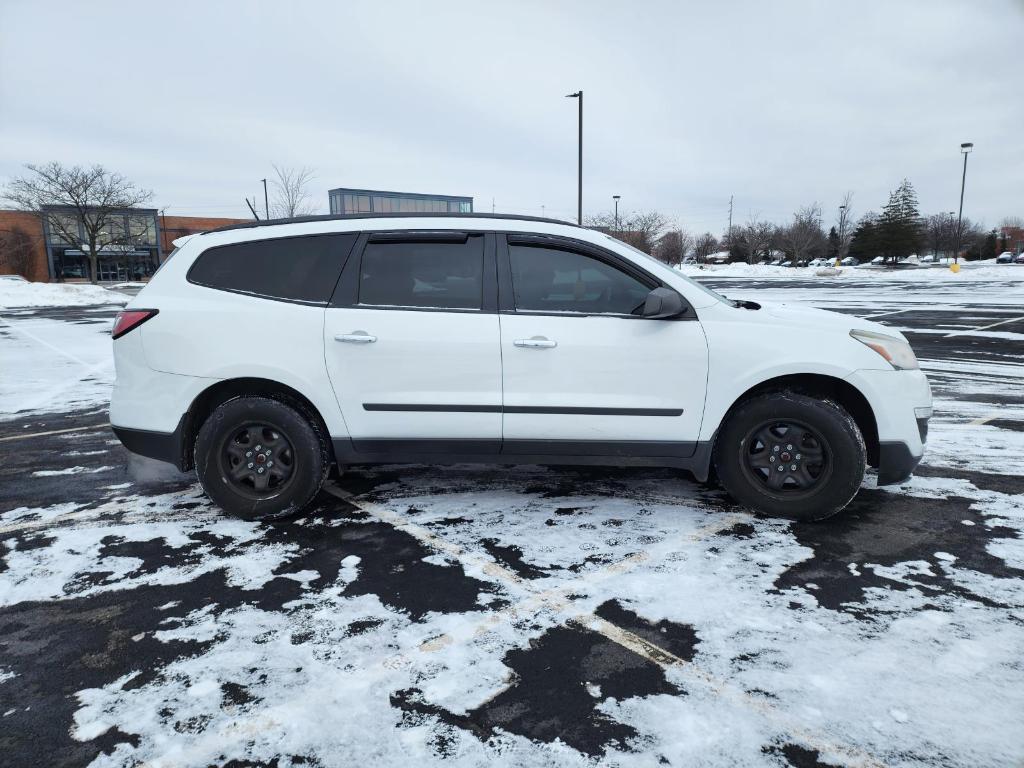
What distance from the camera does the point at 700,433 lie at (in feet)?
12.2

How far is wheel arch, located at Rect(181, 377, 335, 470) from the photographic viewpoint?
3838mm

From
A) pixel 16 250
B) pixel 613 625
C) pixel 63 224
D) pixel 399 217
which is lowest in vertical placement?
pixel 613 625

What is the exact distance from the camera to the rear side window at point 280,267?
3.82m

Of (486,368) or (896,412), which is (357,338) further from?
(896,412)

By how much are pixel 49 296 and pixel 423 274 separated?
3117cm

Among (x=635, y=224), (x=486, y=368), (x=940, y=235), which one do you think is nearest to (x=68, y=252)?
(x=635, y=224)

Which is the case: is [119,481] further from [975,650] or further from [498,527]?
[975,650]

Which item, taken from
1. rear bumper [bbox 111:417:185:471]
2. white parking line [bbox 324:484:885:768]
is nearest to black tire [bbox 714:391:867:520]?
white parking line [bbox 324:484:885:768]

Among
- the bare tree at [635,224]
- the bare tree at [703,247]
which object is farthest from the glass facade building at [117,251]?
the bare tree at [703,247]

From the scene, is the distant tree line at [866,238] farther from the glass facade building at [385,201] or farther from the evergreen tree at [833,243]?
the glass facade building at [385,201]

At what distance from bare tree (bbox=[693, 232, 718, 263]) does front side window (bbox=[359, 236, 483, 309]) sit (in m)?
87.6

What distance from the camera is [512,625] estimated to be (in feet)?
8.87

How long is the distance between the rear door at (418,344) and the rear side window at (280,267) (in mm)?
118

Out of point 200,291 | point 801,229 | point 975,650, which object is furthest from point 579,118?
point 801,229
